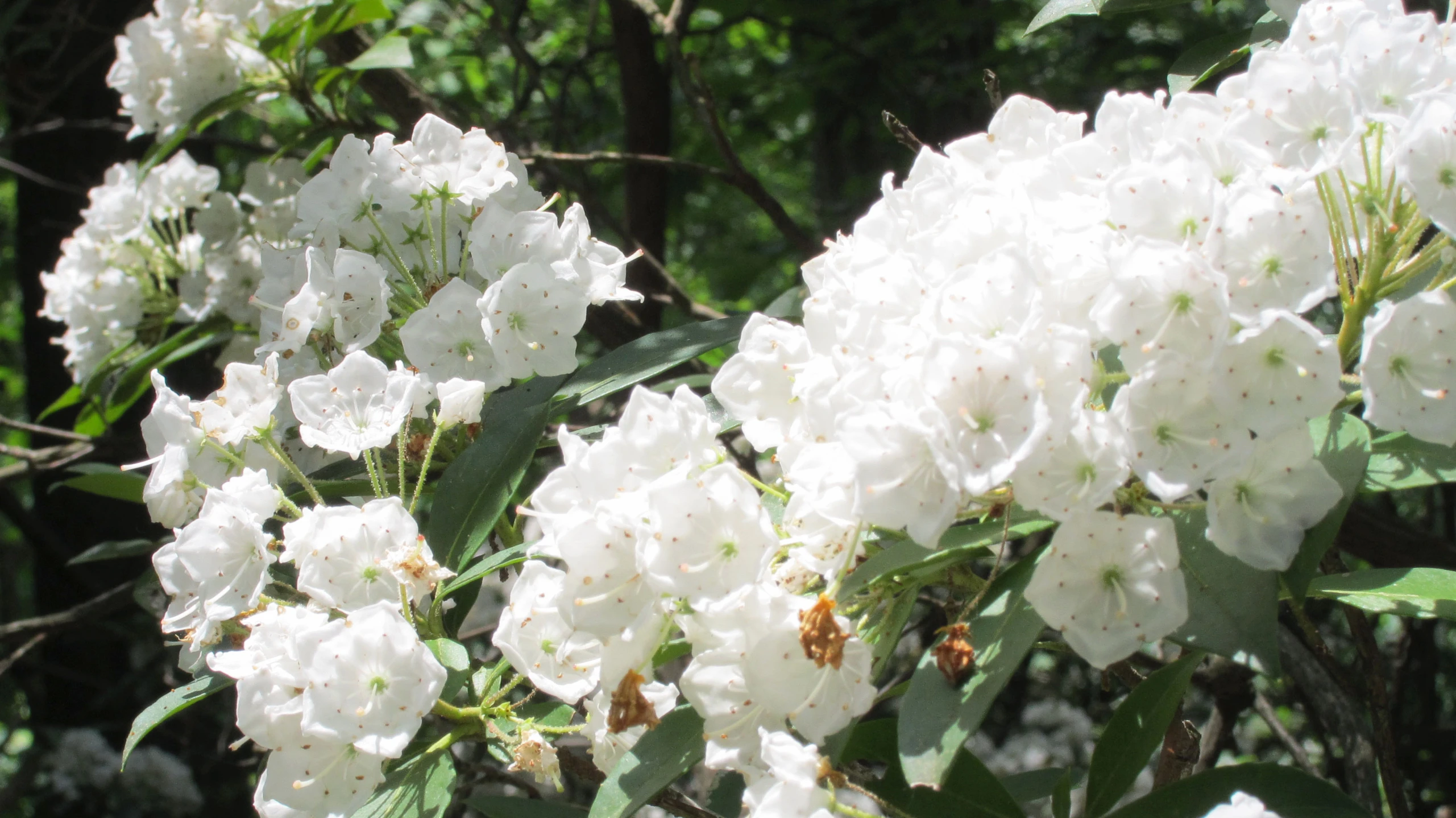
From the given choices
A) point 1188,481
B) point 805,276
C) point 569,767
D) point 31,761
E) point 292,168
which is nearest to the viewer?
point 1188,481

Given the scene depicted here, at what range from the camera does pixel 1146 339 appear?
3.14 ft

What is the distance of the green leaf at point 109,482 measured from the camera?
2078 millimetres

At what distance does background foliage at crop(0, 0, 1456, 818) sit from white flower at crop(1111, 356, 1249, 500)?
1527 millimetres

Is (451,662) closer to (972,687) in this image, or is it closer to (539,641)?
(539,641)

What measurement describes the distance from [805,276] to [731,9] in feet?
7.78

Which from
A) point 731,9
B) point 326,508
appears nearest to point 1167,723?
point 326,508

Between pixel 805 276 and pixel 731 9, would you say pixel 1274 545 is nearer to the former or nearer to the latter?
pixel 805 276

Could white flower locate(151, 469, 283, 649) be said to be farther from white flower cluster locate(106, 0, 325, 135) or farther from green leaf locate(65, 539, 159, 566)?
white flower cluster locate(106, 0, 325, 135)

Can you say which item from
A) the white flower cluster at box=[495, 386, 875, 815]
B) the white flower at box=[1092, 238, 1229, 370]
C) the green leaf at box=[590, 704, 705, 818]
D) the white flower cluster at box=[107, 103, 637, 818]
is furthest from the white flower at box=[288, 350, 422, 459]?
the white flower at box=[1092, 238, 1229, 370]

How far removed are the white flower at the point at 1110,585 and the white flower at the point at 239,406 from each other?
3.32ft

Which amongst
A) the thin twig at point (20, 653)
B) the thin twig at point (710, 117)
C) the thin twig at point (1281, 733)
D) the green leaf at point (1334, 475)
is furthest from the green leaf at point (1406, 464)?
the thin twig at point (20, 653)

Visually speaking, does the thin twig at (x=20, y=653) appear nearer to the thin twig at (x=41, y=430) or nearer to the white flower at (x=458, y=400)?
the thin twig at (x=41, y=430)

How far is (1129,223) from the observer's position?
102cm

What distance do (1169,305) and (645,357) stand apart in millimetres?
878
